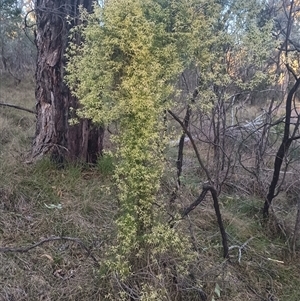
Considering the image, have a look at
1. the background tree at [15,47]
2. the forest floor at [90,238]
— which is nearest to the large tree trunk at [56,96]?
the forest floor at [90,238]

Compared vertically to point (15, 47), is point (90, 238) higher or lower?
lower

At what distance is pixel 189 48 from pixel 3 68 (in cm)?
867

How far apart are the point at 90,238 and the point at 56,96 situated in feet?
4.46

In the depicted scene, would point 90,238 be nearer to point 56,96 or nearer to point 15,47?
point 56,96

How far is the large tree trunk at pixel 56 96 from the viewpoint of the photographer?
3.17m

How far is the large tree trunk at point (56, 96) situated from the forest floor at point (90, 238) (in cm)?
18

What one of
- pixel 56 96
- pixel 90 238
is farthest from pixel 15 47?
pixel 90 238

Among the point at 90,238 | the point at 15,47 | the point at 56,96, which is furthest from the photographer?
the point at 15,47

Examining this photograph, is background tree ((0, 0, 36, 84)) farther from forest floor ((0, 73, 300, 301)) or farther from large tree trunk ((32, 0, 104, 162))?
forest floor ((0, 73, 300, 301))

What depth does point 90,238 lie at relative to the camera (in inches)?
97.9

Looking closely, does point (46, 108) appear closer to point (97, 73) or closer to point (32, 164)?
point (32, 164)

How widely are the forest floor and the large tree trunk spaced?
18 cm

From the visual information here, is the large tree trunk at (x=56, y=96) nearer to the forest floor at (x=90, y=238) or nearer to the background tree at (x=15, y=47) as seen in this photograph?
the forest floor at (x=90, y=238)

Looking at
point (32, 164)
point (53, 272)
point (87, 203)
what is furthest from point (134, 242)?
point (32, 164)
